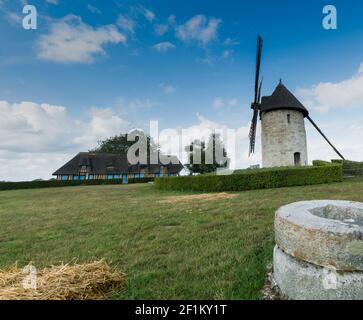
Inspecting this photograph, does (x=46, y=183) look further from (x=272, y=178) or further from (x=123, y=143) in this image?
(x=272, y=178)

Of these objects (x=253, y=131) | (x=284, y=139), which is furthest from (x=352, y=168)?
(x=253, y=131)

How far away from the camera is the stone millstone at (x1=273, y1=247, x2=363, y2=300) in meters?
2.32

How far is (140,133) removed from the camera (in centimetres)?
6297

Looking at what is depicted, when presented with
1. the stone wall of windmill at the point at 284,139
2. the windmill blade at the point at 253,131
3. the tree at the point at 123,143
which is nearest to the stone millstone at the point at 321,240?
the stone wall of windmill at the point at 284,139

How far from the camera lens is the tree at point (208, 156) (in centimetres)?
5016

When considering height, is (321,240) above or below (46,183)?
above

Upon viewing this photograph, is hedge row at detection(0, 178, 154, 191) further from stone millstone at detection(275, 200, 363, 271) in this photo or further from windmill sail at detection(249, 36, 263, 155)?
stone millstone at detection(275, 200, 363, 271)

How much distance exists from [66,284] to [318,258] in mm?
2661

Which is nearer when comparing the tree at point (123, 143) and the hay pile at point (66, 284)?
the hay pile at point (66, 284)

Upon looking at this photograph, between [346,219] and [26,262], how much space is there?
194 inches

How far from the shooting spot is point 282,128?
22.0 metres

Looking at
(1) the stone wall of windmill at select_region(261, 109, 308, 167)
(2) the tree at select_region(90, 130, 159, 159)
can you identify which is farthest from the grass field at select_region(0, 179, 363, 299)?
(2) the tree at select_region(90, 130, 159, 159)

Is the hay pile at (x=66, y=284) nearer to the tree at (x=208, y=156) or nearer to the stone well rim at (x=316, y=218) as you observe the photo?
the stone well rim at (x=316, y=218)

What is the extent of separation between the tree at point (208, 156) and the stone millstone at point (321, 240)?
152ft
